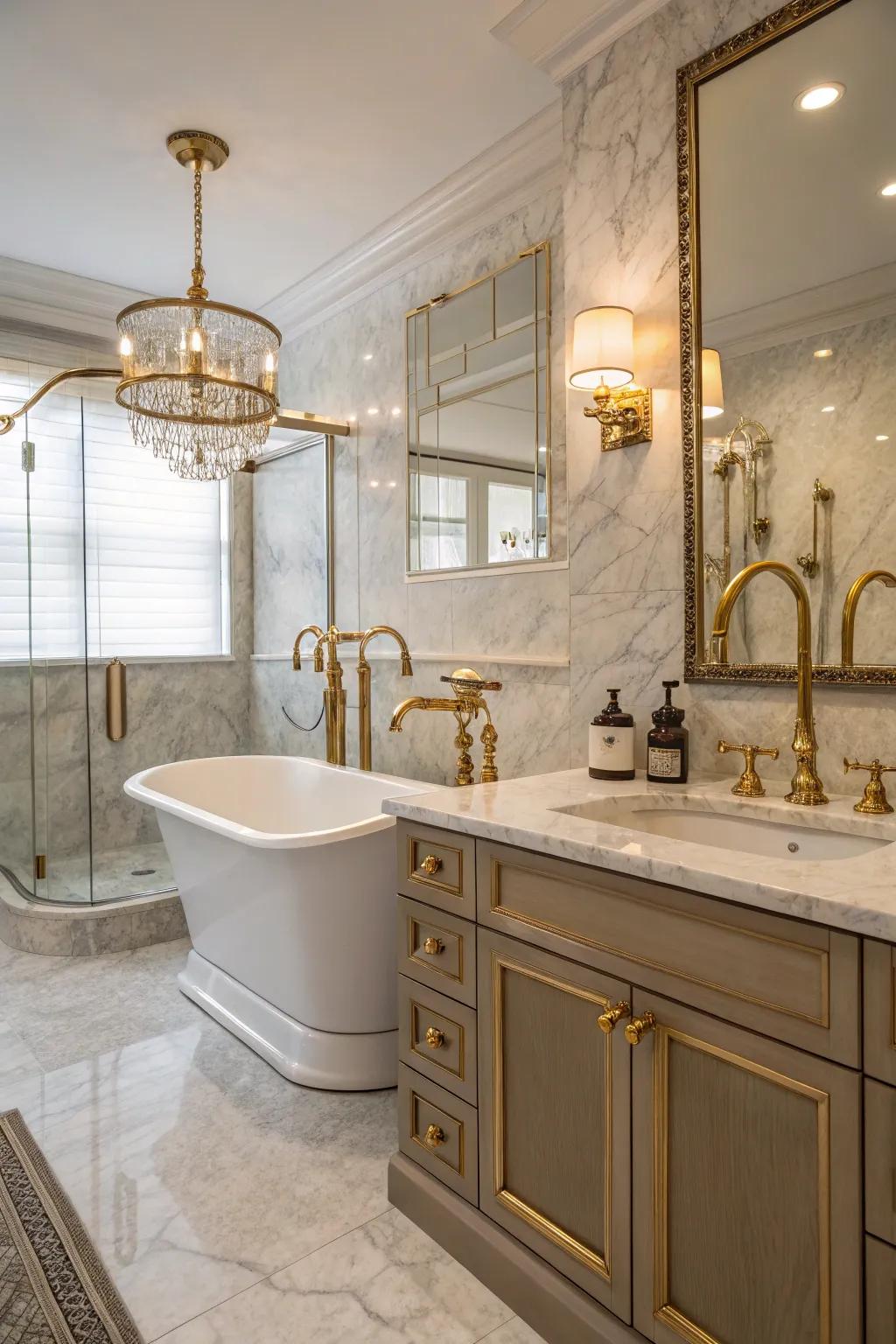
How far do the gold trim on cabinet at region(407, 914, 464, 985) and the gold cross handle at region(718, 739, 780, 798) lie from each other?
24.4 inches

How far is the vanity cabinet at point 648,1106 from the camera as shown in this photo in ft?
3.10

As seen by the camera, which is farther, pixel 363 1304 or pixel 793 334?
pixel 793 334

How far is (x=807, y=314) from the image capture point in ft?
5.33

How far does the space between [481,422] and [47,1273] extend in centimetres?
248

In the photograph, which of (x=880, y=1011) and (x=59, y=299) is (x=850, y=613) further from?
(x=59, y=299)

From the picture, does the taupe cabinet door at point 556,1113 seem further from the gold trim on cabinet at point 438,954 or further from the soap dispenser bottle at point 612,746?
the soap dispenser bottle at point 612,746

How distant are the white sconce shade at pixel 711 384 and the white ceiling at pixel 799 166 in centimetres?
8

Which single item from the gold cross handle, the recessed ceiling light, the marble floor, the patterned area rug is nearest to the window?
the marble floor

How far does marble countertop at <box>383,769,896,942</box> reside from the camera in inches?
37.7

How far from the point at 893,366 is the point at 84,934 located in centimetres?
303

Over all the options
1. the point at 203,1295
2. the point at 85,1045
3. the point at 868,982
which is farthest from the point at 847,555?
the point at 85,1045

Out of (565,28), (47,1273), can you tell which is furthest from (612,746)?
(565,28)

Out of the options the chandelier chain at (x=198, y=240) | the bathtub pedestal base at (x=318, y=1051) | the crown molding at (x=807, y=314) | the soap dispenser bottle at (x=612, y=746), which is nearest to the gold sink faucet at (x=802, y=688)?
the soap dispenser bottle at (x=612, y=746)

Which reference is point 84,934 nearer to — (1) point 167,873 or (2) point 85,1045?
(1) point 167,873
